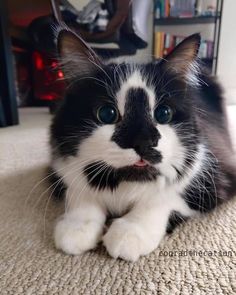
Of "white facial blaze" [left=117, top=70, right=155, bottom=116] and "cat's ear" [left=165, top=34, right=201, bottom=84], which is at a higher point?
"cat's ear" [left=165, top=34, right=201, bottom=84]

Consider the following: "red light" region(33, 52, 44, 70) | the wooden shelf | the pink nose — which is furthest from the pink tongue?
the wooden shelf

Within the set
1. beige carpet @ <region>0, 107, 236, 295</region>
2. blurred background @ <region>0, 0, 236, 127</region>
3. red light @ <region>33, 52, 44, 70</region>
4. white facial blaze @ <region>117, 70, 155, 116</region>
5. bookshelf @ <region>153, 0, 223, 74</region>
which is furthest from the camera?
bookshelf @ <region>153, 0, 223, 74</region>

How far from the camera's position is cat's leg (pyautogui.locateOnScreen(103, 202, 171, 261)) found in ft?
2.03

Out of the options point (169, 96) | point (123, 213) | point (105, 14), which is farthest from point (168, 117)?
point (105, 14)

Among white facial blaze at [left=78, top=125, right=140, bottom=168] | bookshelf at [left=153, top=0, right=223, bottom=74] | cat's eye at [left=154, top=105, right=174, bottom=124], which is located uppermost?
bookshelf at [left=153, top=0, right=223, bottom=74]

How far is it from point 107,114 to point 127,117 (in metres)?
0.05

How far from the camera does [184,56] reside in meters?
0.77

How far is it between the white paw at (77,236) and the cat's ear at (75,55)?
35 centimetres

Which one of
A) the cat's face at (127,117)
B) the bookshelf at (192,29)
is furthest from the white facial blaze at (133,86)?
the bookshelf at (192,29)

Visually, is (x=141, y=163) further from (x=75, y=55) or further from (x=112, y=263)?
(x=75, y=55)

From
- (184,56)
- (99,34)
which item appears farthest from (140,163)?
(99,34)

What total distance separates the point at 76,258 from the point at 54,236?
0.08m

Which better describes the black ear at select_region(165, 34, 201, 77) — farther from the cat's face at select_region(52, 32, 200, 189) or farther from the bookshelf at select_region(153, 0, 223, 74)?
the bookshelf at select_region(153, 0, 223, 74)

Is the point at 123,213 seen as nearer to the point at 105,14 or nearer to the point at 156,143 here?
the point at 156,143
